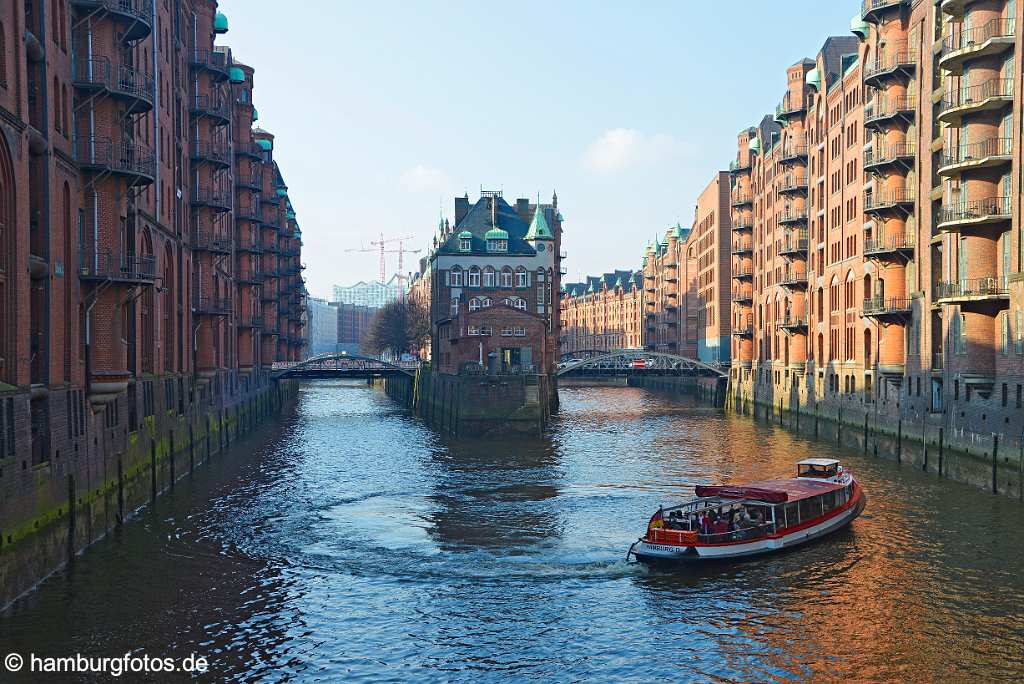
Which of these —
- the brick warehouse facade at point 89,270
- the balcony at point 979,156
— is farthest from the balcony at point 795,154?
the brick warehouse facade at point 89,270

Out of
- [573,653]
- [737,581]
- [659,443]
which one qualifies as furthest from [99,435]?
[659,443]

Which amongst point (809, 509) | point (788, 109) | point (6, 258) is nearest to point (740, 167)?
point (788, 109)

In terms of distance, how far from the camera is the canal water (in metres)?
29.7

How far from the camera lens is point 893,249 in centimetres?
7094

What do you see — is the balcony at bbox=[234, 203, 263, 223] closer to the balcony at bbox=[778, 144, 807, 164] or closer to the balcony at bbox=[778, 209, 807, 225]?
the balcony at bbox=[778, 209, 807, 225]

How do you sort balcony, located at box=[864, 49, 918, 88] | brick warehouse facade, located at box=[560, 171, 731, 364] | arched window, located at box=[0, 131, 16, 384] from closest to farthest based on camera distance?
arched window, located at box=[0, 131, 16, 384]
balcony, located at box=[864, 49, 918, 88]
brick warehouse facade, located at box=[560, 171, 731, 364]

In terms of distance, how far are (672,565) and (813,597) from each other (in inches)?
242

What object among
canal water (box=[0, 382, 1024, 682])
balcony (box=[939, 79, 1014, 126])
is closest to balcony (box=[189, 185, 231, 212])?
canal water (box=[0, 382, 1024, 682])

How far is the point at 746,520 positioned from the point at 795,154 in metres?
70.6

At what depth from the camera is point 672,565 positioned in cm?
4053

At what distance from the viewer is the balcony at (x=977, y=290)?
179ft

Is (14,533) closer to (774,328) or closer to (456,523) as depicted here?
(456,523)

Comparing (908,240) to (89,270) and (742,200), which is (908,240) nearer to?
(89,270)

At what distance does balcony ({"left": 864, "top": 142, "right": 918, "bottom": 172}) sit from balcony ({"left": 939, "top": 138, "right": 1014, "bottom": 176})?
470 inches
